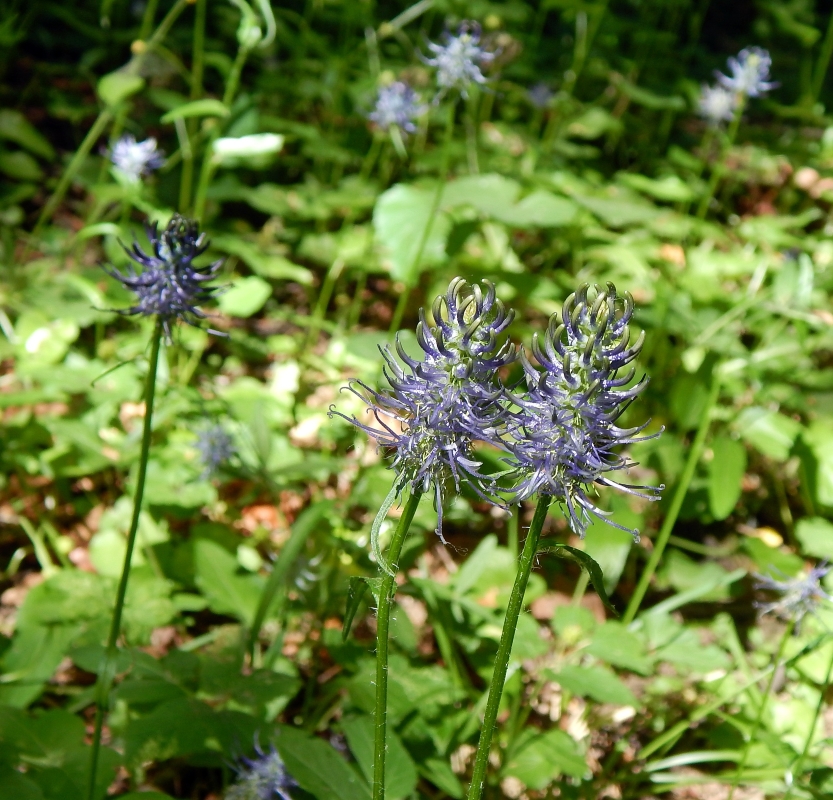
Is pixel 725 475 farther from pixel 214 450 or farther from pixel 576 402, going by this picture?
pixel 576 402

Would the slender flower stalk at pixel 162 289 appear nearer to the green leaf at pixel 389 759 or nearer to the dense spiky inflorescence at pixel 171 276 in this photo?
the dense spiky inflorescence at pixel 171 276

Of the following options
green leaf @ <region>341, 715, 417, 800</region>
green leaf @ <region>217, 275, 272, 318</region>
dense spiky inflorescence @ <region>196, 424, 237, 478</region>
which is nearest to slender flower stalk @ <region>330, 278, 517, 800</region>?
green leaf @ <region>341, 715, 417, 800</region>

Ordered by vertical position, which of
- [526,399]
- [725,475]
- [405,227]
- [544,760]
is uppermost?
[526,399]

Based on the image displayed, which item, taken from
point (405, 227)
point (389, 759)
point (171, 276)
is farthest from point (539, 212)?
point (389, 759)

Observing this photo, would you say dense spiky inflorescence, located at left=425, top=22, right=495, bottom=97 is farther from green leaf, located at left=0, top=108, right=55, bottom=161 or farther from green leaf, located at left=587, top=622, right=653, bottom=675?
green leaf, located at left=0, top=108, right=55, bottom=161

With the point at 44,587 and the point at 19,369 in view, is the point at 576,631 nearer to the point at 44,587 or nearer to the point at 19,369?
the point at 44,587

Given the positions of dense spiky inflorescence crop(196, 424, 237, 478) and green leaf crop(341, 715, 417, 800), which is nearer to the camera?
green leaf crop(341, 715, 417, 800)

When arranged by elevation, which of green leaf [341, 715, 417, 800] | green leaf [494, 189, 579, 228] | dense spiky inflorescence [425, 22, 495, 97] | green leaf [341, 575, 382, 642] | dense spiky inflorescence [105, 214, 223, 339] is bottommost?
green leaf [341, 715, 417, 800]

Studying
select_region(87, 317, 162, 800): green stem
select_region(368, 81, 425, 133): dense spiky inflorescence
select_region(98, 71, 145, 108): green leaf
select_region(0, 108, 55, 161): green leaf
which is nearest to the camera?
select_region(87, 317, 162, 800): green stem
